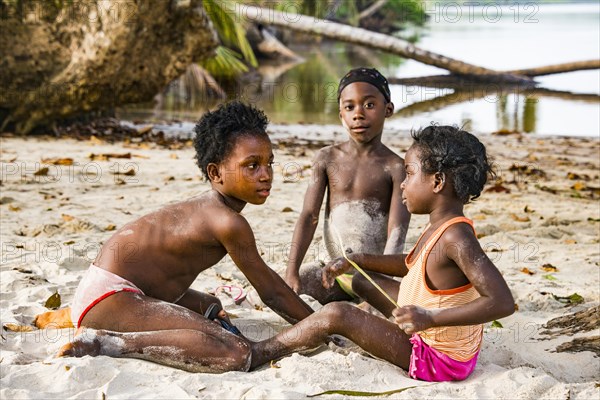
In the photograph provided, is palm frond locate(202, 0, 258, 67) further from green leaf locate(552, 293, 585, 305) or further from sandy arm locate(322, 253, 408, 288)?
sandy arm locate(322, 253, 408, 288)

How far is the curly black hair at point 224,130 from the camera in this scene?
3.08 m

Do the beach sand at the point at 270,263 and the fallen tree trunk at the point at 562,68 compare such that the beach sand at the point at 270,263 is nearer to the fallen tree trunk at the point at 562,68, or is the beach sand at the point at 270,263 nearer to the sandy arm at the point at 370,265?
the sandy arm at the point at 370,265

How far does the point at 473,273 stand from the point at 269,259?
209cm

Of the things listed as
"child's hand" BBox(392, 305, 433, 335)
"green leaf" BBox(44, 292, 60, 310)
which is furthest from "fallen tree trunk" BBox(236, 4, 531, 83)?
"child's hand" BBox(392, 305, 433, 335)

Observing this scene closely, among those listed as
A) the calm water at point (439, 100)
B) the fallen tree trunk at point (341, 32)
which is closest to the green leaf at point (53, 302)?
the calm water at point (439, 100)

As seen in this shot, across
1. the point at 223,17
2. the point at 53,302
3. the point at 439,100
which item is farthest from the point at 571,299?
the point at 439,100

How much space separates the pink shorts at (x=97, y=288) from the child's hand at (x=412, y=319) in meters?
1.08

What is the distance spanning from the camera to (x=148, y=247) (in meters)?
3.04

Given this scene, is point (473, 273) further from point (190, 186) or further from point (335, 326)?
point (190, 186)

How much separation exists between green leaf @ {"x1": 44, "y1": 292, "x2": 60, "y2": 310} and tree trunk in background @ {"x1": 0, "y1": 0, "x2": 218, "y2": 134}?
5.19 m

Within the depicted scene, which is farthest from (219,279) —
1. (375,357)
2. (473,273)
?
(473,273)

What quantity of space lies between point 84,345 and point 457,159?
1552 mm

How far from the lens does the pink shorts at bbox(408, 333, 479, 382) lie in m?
2.81

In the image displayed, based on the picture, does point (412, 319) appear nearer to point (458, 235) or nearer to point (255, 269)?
point (458, 235)
